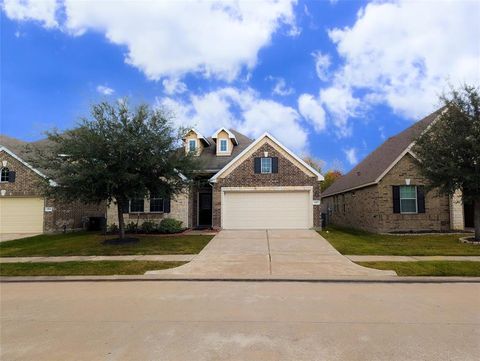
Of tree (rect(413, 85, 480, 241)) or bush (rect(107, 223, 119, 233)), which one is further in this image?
bush (rect(107, 223, 119, 233))

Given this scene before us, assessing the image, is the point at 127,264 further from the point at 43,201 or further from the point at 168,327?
the point at 43,201

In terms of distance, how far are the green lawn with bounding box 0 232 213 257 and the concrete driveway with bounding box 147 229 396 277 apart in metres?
0.93

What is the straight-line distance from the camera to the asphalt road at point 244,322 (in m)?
4.70

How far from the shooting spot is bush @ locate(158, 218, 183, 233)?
1997 centimetres

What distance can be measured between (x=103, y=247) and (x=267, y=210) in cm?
898

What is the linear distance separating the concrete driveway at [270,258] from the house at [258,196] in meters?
2.73

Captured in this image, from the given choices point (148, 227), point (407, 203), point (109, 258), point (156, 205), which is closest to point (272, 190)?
point (156, 205)

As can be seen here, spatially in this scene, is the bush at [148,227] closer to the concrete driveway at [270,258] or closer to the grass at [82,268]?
the concrete driveway at [270,258]

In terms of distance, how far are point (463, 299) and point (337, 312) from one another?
116 inches

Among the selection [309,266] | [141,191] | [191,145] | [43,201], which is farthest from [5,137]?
[309,266]

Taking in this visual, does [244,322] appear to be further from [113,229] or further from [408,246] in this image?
[113,229]

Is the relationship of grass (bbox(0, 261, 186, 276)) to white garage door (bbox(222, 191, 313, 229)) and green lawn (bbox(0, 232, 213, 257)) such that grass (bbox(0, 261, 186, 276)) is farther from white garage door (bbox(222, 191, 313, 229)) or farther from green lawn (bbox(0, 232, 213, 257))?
white garage door (bbox(222, 191, 313, 229))

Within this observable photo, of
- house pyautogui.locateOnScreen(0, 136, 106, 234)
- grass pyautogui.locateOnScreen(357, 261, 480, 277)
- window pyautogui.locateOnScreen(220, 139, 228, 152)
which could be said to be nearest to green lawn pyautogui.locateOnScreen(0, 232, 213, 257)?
house pyautogui.locateOnScreen(0, 136, 106, 234)

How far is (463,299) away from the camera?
743 cm
